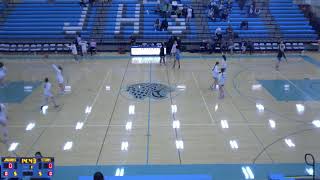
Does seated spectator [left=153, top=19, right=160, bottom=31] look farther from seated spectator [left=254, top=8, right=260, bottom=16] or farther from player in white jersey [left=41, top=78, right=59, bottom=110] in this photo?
player in white jersey [left=41, top=78, right=59, bottom=110]

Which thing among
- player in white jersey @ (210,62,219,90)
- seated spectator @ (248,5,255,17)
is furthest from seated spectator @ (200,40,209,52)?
player in white jersey @ (210,62,219,90)

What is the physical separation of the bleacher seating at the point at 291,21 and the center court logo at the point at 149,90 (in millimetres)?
15925

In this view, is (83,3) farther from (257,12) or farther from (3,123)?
(3,123)

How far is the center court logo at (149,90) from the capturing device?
731 inches

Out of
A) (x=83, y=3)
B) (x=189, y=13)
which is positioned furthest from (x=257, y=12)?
(x=83, y=3)

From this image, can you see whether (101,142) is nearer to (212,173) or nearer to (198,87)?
(212,173)

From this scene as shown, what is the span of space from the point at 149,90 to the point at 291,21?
62.9ft

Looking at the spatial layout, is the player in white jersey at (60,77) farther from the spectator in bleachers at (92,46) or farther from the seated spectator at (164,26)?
the seated spectator at (164,26)

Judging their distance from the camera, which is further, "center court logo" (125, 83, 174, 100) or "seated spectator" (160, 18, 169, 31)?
"seated spectator" (160, 18, 169, 31)

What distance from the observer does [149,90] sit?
19625mm

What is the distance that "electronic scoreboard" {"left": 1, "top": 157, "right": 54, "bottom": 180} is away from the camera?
813 cm

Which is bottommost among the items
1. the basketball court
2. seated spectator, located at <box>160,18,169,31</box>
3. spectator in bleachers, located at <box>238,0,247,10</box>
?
the basketball court

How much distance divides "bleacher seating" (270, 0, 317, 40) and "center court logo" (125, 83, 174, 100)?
15.9 metres

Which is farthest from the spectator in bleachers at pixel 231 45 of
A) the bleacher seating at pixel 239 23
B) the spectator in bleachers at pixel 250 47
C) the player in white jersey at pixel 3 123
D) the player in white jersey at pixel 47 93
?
the player in white jersey at pixel 3 123
